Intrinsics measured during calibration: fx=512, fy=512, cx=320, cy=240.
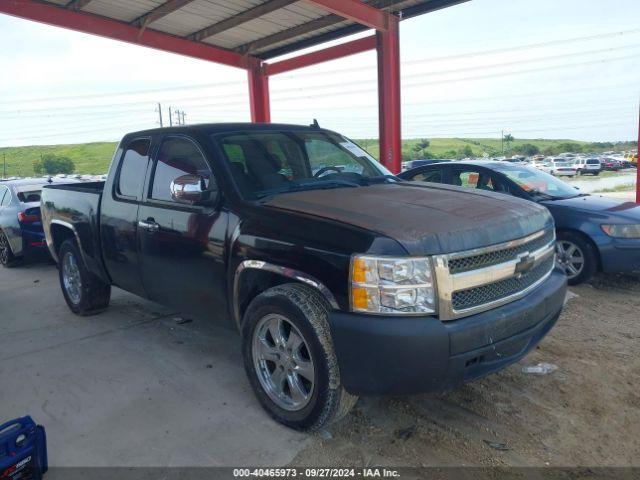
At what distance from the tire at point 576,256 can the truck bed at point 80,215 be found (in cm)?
506

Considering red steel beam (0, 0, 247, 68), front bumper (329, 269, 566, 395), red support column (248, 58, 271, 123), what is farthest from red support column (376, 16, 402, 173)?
front bumper (329, 269, 566, 395)

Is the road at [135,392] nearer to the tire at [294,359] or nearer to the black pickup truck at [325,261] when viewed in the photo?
the tire at [294,359]

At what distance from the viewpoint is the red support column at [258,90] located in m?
14.2

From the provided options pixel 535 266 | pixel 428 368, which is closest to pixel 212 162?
pixel 428 368

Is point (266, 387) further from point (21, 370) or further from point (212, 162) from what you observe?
point (21, 370)

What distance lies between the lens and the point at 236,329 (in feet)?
11.9

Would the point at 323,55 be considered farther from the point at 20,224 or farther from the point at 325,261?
the point at 325,261

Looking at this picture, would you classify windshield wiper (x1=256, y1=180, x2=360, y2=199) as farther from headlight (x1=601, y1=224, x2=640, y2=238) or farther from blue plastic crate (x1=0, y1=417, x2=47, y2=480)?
headlight (x1=601, y1=224, x2=640, y2=238)

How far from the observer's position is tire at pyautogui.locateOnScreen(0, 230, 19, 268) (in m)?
8.73

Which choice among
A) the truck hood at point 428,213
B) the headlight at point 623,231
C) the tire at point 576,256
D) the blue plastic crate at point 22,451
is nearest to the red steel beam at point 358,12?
the tire at point 576,256

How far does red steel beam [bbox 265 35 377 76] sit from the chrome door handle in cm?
907

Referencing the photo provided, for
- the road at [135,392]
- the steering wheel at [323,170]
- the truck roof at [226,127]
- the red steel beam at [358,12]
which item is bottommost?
the road at [135,392]

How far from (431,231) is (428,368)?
702mm

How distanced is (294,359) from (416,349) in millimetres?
848
